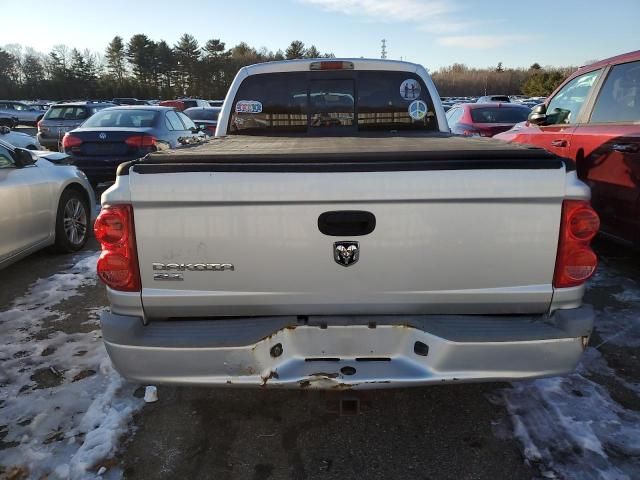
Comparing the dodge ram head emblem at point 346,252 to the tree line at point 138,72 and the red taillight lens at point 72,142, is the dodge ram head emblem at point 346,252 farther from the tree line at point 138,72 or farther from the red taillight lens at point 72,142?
the tree line at point 138,72

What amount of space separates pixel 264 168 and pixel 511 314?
1278mm

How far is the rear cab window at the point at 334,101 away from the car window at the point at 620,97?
1.93 m

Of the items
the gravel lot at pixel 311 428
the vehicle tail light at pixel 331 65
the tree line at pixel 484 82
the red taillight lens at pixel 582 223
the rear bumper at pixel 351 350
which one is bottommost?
the gravel lot at pixel 311 428

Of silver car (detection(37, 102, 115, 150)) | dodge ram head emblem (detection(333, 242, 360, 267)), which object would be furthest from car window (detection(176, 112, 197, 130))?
dodge ram head emblem (detection(333, 242, 360, 267))

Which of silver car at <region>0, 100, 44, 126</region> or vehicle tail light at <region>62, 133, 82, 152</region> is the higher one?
silver car at <region>0, 100, 44, 126</region>

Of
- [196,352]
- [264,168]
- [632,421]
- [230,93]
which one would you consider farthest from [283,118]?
[632,421]

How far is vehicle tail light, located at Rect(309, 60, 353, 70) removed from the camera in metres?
4.14

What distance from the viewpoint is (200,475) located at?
240cm

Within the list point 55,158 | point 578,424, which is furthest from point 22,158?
point 578,424

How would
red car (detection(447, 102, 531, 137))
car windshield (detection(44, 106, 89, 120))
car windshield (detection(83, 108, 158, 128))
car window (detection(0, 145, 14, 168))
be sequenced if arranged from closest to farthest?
1. car window (detection(0, 145, 14, 168))
2. car windshield (detection(83, 108, 158, 128))
3. red car (detection(447, 102, 531, 137))
4. car windshield (detection(44, 106, 89, 120))

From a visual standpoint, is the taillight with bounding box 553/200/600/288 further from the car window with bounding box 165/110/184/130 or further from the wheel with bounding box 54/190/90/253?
the car window with bounding box 165/110/184/130

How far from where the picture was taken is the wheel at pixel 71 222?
227 inches

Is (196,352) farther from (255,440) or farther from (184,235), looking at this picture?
(255,440)

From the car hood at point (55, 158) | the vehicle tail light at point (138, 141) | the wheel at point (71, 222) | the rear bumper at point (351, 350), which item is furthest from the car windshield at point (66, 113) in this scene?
Answer: the rear bumper at point (351, 350)
